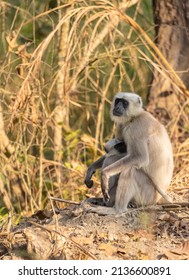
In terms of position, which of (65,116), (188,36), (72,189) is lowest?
(72,189)

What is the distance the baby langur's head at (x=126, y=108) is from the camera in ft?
20.9

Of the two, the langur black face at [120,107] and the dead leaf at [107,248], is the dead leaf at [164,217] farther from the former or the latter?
the langur black face at [120,107]

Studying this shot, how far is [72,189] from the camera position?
8.48 m

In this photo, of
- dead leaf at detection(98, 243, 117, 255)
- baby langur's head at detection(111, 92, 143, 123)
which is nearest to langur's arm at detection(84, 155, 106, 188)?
baby langur's head at detection(111, 92, 143, 123)

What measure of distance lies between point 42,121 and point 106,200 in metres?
1.81

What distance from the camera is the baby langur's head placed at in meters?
6.36

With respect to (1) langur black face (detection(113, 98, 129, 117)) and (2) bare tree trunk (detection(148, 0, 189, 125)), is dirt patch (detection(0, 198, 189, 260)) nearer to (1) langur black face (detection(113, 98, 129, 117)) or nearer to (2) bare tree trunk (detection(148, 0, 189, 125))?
(1) langur black face (detection(113, 98, 129, 117))

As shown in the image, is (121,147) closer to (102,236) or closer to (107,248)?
(102,236)

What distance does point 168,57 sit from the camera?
9055mm

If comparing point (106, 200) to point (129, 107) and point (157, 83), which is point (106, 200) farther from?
point (157, 83)

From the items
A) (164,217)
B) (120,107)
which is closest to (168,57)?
(120,107)

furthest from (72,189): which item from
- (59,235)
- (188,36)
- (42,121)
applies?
(59,235)

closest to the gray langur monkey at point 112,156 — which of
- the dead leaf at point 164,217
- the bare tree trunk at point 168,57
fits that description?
the dead leaf at point 164,217

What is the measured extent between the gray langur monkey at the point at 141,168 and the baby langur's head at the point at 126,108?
0.08 meters
